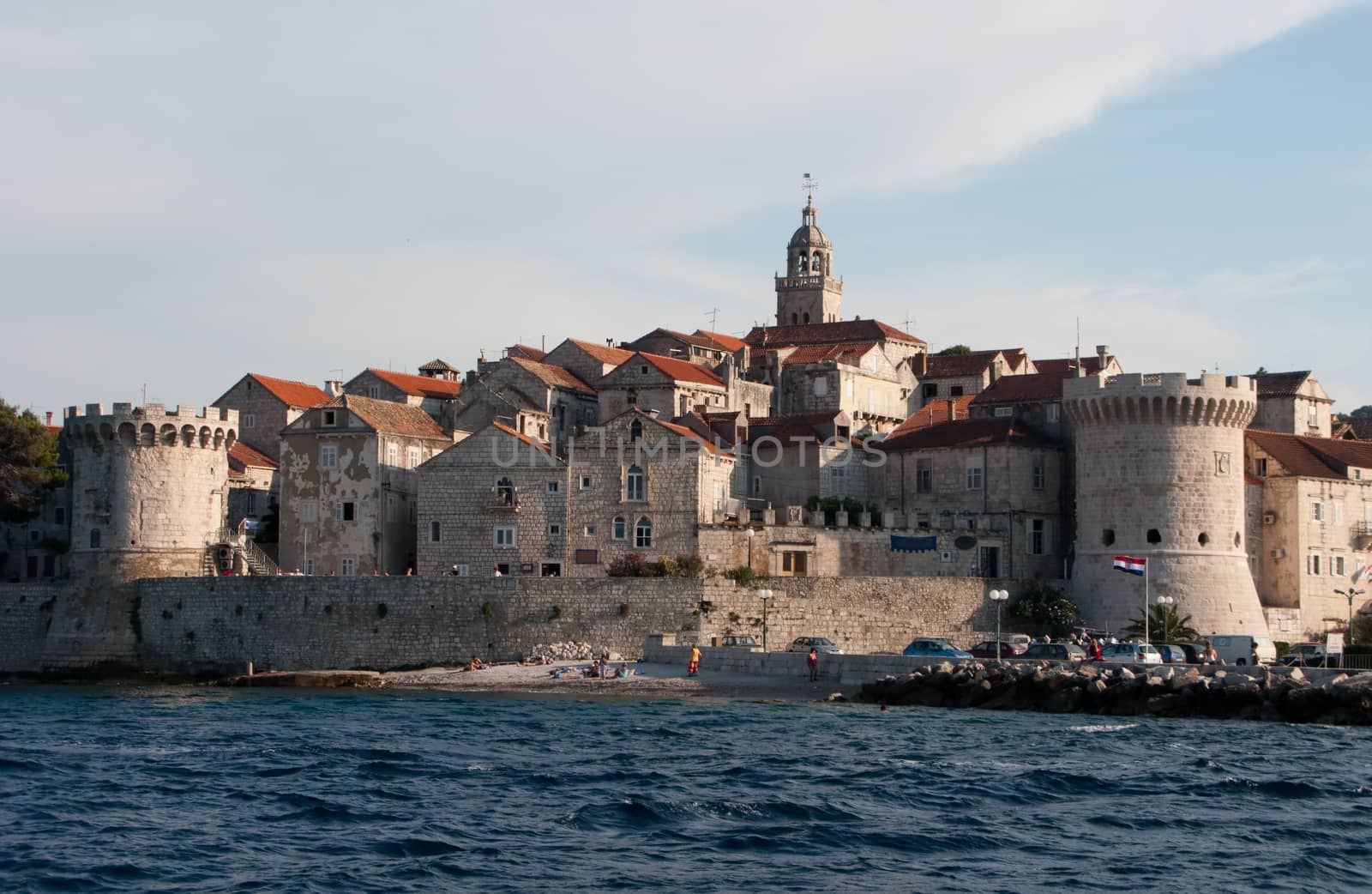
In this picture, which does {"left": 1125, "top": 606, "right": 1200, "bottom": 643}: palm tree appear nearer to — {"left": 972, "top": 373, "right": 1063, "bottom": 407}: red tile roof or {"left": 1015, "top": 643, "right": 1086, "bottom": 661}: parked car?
{"left": 1015, "top": 643, "right": 1086, "bottom": 661}: parked car

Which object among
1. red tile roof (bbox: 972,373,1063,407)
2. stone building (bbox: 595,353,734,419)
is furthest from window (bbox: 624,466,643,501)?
red tile roof (bbox: 972,373,1063,407)

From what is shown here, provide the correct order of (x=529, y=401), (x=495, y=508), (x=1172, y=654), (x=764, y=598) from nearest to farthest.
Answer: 1. (x=1172, y=654)
2. (x=764, y=598)
3. (x=495, y=508)
4. (x=529, y=401)

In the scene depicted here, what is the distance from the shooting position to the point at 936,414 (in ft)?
240

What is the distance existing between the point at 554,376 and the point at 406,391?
20.5 feet

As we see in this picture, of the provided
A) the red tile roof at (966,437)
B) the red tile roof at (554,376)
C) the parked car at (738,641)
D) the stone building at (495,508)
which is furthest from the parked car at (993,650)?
the red tile roof at (554,376)

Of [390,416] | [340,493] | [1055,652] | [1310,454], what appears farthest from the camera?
[390,416]

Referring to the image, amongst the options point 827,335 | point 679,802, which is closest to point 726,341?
point 827,335

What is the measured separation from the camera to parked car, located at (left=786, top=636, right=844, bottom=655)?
188 ft

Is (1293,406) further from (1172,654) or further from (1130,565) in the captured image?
(1172,654)

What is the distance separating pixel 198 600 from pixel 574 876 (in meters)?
37.2

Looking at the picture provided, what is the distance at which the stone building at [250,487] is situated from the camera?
7144 cm

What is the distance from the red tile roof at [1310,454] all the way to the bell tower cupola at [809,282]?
33.5 metres

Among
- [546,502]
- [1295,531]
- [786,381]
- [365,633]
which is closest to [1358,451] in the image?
[1295,531]

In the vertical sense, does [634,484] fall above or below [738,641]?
above
